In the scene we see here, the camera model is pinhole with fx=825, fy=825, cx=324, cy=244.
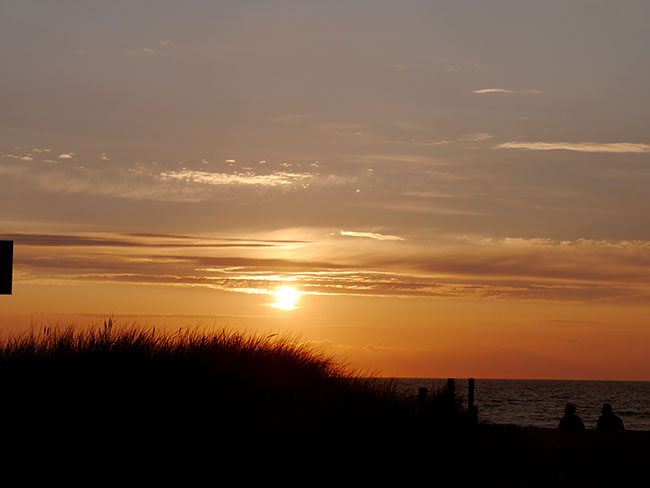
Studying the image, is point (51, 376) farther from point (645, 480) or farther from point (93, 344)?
point (645, 480)

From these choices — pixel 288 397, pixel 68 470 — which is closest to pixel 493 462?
pixel 288 397

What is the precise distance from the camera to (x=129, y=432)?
1204 cm

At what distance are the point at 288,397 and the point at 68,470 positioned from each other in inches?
198

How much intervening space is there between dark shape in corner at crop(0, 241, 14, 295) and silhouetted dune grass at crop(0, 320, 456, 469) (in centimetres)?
132

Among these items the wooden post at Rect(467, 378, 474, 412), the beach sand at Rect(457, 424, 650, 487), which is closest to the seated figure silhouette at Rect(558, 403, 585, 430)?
the wooden post at Rect(467, 378, 474, 412)

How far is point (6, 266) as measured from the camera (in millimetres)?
14523

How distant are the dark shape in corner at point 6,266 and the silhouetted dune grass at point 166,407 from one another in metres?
1.32

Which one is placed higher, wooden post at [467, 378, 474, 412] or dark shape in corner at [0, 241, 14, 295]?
dark shape in corner at [0, 241, 14, 295]

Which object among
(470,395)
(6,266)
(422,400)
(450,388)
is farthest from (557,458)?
(6,266)

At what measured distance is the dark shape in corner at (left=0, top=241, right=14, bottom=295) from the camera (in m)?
14.5

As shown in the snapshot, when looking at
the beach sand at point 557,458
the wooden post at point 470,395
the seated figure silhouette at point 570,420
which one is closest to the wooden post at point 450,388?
the wooden post at point 470,395

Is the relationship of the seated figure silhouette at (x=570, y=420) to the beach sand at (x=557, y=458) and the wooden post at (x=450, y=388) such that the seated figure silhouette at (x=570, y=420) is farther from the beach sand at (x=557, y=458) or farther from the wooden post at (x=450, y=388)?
the wooden post at (x=450, y=388)

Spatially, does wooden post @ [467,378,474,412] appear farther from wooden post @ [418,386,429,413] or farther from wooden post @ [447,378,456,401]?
wooden post @ [418,386,429,413]

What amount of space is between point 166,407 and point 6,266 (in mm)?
4081
